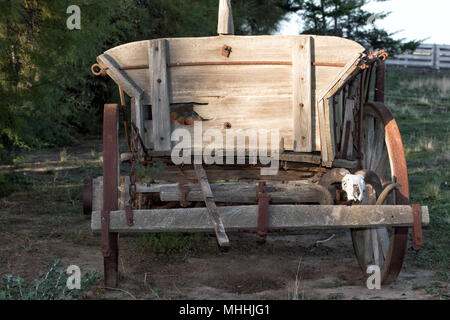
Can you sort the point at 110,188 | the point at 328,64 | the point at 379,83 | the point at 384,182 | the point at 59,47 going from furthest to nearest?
the point at 59,47, the point at 379,83, the point at 384,182, the point at 328,64, the point at 110,188

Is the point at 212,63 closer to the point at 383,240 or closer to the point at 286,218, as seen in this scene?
the point at 286,218

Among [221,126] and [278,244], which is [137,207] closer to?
[221,126]

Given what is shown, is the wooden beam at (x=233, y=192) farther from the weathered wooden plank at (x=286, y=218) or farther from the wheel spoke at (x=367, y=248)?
the wheel spoke at (x=367, y=248)

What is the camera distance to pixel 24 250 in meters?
4.74

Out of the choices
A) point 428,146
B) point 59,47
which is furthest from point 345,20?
point 59,47

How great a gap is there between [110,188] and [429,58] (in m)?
27.6

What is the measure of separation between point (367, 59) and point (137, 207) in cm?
200

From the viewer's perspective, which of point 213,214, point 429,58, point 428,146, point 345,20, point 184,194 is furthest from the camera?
point 429,58

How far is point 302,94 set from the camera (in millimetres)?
4195

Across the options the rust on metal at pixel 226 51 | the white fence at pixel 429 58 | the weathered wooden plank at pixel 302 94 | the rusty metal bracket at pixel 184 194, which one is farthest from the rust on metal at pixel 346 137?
the white fence at pixel 429 58

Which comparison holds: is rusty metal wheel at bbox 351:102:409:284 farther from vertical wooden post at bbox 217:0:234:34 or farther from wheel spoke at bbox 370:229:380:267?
vertical wooden post at bbox 217:0:234:34

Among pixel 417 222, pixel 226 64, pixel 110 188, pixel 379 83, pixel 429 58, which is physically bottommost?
pixel 417 222

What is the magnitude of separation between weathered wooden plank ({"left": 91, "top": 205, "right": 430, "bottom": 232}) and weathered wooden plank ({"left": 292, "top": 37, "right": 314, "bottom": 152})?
0.91 meters

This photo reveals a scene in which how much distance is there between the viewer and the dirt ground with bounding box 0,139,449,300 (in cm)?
381
